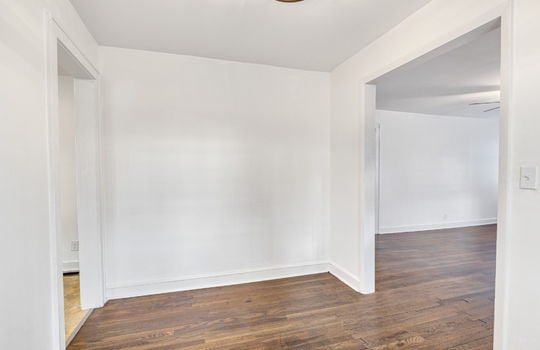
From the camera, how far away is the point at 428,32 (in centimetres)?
189

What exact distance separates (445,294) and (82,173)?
383 cm

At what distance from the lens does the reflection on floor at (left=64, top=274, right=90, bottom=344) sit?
205 centimetres

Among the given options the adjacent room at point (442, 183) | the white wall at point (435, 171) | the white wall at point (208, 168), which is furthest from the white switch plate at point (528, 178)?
the white wall at point (435, 171)

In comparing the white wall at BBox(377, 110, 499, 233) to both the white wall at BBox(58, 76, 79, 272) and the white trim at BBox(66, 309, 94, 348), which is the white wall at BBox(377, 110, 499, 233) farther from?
the white wall at BBox(58, 76, 79, 272)

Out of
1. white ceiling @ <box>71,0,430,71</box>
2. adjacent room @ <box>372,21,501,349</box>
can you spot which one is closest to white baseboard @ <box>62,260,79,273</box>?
white ceiling @ <box>71,0,430,71</box>

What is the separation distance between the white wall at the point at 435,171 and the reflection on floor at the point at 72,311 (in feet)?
16.2

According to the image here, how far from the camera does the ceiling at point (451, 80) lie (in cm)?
229

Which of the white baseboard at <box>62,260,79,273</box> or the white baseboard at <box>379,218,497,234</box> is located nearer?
the white baseboard at <box>62,260,79,273</box>

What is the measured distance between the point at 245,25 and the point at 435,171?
523 centimetres

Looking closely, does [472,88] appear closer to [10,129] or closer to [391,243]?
[391,243]

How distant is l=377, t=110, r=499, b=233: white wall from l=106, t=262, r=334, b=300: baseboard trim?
2737mm

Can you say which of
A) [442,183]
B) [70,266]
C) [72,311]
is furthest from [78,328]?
[442,183]

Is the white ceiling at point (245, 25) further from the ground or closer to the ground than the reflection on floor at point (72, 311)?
further from the ground

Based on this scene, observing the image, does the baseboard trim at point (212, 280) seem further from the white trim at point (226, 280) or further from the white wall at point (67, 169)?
the white wall at point (67, 169)
